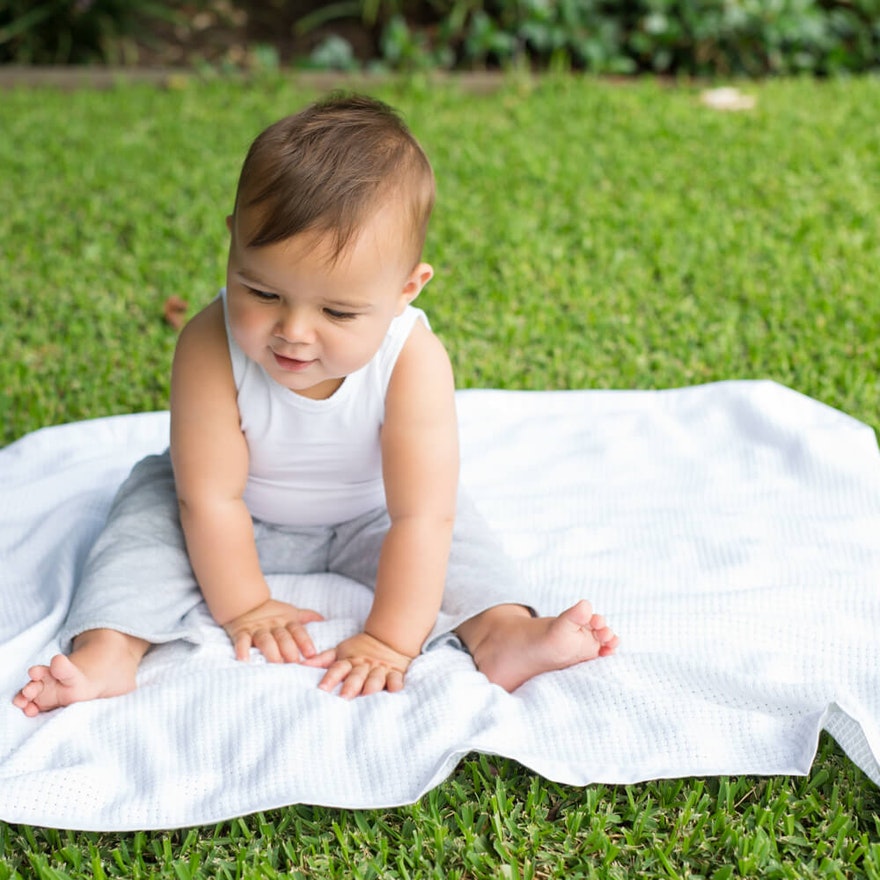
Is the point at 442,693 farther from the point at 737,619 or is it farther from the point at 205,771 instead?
the point at 737,619

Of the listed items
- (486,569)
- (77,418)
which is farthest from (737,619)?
(77,418)

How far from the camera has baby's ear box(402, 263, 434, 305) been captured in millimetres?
2018

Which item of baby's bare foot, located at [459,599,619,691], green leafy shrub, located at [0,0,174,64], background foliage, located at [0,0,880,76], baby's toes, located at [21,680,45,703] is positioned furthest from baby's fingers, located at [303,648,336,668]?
green leafy shrub, located at [0,0,174,64]

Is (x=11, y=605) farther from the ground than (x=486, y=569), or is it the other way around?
(x=486, y=569)

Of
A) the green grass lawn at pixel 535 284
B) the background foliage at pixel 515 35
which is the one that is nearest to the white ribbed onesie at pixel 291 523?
the green grass lawn at pixel 535 284

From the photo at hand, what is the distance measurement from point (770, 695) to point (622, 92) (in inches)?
152

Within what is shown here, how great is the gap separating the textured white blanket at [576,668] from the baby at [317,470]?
60mm

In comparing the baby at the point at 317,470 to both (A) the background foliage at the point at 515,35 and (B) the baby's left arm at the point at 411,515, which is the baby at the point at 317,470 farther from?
(A) the background foliage at the point at 515,35

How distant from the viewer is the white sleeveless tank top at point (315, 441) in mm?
2178

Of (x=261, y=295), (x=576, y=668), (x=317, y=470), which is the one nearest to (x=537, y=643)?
(x=576, y=668)

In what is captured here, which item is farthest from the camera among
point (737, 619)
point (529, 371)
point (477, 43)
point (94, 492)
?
point (477, 43)

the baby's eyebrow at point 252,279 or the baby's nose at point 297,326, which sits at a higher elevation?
the baby's eyebrow at point 252,279

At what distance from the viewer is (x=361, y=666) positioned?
83.5 inches

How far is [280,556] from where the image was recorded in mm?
2418
